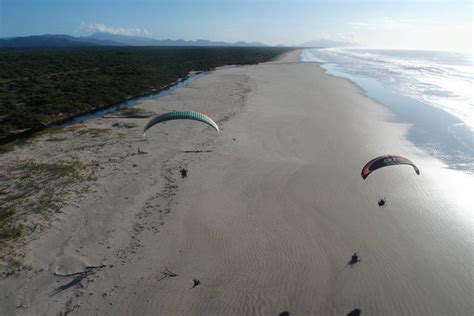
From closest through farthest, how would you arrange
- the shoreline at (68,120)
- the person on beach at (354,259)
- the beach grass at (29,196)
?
1. the person on beach at (354,259)
2. the beach grass at (29,196)
3. the shoreline at (68,120)

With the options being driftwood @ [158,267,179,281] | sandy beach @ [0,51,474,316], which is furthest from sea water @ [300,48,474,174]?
driftwood @ [158,267,179,281]

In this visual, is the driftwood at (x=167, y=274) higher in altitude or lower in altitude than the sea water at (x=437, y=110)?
lower

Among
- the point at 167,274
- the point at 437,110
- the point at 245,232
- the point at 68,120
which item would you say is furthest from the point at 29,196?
the point at 437,110

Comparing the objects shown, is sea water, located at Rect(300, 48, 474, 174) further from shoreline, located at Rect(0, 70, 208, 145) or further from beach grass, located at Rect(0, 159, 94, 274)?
shoreline, located at Rect(0, 70, 208, 145)

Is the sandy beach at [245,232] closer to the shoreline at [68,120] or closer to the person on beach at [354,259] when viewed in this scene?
the person on beach at [354,259]

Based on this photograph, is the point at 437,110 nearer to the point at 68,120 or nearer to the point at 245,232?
the point at 245,232

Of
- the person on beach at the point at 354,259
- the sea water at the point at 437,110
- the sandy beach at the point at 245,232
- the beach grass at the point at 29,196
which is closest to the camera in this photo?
the sandy beach at the point at 245,232

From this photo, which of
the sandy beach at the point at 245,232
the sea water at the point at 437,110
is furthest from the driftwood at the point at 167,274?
the sea water at the point at 437,110

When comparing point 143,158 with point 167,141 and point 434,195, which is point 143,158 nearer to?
point 167,141
